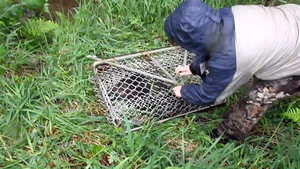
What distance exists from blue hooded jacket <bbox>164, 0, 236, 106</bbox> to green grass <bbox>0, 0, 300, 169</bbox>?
1.85ft

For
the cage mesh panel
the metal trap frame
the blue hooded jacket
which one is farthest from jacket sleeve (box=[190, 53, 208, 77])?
the cage mesh panel

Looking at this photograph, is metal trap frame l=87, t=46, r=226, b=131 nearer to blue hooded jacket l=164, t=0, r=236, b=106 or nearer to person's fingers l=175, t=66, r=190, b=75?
person's fingers l=175, t=66, r=190, b=75

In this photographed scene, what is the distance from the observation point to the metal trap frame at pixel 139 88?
276cm

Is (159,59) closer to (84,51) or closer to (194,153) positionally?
(84,51)

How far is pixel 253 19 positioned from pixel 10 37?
191 centimetres

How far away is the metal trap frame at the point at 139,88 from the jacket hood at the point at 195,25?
28.4 inches

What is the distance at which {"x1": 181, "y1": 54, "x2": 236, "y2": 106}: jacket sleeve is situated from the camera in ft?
7.10

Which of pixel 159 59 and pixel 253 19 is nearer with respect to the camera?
pixel 253 19

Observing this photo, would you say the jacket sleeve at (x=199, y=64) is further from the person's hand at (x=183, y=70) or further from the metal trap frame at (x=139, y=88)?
the metal trap frame at (x=139, y=88)

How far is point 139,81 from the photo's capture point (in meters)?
2.97

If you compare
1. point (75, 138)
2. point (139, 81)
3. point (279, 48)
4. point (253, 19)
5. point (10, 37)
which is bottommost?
point (75, 138)

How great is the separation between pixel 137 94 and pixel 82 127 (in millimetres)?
486

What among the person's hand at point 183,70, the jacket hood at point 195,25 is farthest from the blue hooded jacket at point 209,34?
the person's hand at point 183,70

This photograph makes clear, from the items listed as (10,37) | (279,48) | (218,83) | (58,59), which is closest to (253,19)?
(279,48)
